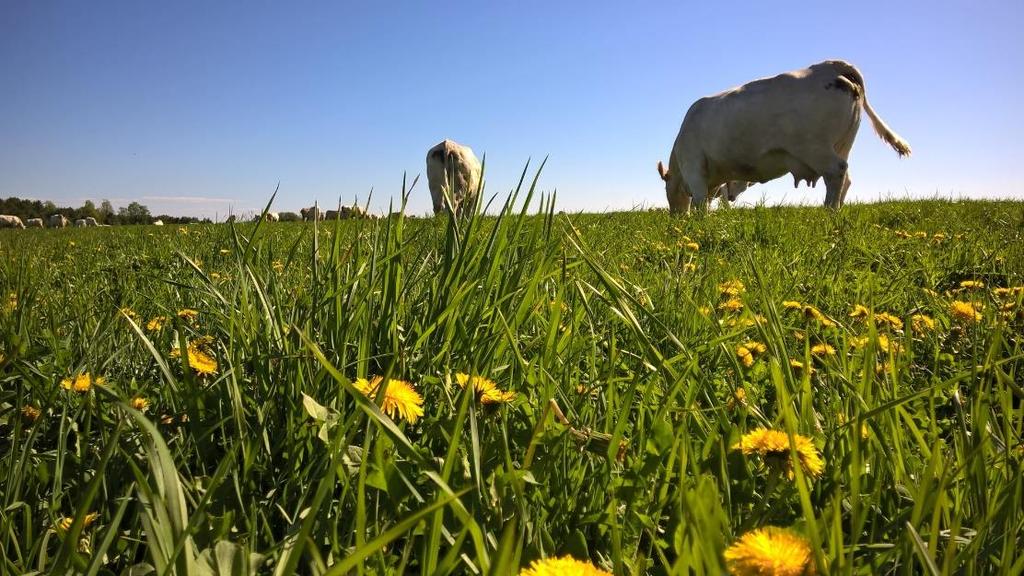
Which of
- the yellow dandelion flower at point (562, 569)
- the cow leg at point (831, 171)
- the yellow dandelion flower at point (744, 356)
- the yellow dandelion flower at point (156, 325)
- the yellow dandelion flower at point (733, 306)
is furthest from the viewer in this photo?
the cow leg at point (831, 171)

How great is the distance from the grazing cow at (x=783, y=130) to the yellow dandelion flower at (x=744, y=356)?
934cm

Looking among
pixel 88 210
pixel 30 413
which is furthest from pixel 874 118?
pixel 88 210

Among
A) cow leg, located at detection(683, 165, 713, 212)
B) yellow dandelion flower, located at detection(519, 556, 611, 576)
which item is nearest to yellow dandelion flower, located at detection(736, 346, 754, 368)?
yellow dandelion flower, located at detection(519, 556, 611, 576)

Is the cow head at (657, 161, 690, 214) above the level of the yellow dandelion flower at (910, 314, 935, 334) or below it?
above

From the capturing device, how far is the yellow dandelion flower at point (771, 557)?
1.83 feet

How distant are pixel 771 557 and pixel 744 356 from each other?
994mm

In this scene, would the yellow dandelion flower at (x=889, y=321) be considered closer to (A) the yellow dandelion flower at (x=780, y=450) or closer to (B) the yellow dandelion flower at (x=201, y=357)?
(A) the yellow dandelion flower at (x=780, y=450)

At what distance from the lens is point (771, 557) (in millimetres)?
566

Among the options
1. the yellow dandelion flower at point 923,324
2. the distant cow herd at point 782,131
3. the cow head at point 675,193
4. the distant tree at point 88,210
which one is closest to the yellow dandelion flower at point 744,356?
the yellow dandelion flower at point 923,324

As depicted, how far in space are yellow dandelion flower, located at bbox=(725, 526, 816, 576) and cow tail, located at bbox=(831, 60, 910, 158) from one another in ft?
38.5

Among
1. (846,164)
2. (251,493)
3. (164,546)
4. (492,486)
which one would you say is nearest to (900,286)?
(492,486)

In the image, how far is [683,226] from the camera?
5109mm

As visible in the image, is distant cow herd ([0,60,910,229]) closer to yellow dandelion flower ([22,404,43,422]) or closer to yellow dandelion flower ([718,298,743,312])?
yellow dandelion flower ([718,298,743,312])

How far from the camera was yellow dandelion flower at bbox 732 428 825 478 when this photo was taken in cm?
81
